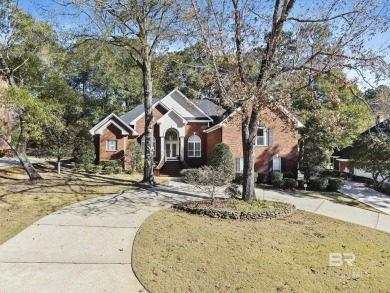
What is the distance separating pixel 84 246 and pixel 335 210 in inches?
451

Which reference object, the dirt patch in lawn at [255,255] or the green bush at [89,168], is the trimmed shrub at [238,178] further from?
the green bush at [89,168]

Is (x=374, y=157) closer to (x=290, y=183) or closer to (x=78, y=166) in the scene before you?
(x=290, y=183)

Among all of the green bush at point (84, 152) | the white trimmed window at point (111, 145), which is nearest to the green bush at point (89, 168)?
the green bush at point (84, 152)

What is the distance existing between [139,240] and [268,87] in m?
8.15

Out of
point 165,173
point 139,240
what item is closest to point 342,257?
point 139,240

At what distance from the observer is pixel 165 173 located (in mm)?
24531

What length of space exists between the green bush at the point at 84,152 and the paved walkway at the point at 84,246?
12.0m

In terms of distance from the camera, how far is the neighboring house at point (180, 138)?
77.0ft

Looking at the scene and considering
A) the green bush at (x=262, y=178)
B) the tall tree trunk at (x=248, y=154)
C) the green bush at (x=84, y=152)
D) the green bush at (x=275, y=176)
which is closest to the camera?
the tall tree trunk at (x=248, y=154)

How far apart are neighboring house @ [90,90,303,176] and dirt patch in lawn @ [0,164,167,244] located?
21.4ft

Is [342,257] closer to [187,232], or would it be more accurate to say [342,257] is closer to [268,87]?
[187,232]

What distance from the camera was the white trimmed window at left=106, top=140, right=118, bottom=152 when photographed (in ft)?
86.6

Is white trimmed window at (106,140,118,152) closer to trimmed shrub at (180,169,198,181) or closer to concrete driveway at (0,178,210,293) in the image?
trimmed shrub at (180,169,198,181)

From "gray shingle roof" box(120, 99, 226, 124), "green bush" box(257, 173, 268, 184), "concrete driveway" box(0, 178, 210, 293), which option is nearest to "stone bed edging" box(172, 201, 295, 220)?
"concrete driveway" box(0, 178, 210, 293)
